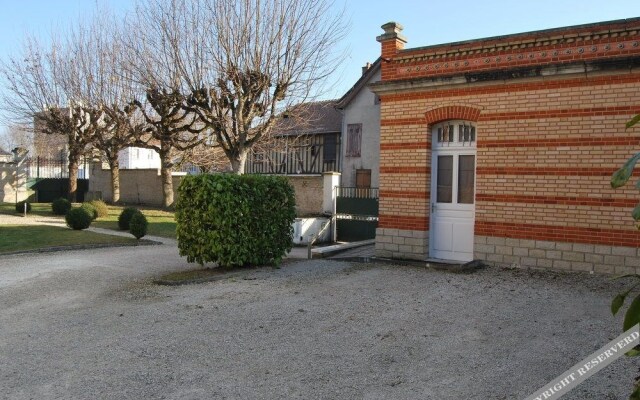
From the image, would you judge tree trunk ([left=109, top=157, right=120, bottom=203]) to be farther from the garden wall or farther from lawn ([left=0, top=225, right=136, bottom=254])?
lawn ([left=0, top=225, right=136, bottom=254])

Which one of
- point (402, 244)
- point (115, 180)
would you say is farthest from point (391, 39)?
point (115, 180)

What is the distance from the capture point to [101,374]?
5074 millimetres

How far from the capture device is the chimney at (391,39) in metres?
11.4

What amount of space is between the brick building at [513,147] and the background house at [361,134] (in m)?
16.3

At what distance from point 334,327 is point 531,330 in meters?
2.35

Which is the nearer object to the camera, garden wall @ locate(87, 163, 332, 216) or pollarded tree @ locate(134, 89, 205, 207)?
pollarded tree @ locate(134, 89, 205, 207)

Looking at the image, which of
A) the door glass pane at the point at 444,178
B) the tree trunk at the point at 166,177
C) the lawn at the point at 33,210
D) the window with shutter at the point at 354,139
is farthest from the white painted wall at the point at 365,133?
the door glass pane at the point at 444,178

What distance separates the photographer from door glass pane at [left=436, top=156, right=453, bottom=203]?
10.9 meters

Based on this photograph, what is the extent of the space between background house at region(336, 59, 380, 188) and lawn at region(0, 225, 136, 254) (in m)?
14.7

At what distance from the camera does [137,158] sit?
59500 millimetres

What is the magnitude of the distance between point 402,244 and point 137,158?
53.6 meters

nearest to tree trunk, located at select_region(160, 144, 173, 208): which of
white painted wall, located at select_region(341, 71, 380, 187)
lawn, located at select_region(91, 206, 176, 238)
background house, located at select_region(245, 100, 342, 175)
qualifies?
lawn, located at select_region(91, 206, 176, 238)

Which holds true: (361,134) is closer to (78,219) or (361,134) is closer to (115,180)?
(115,180)

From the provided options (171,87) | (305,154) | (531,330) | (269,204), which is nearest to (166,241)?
(171,87)
